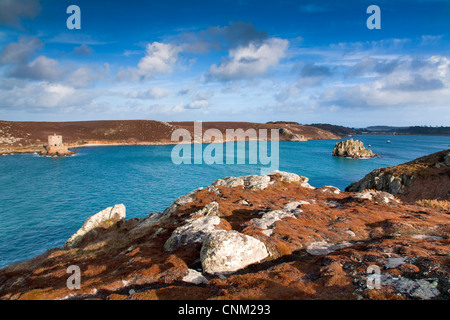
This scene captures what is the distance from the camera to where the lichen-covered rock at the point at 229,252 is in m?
9.67

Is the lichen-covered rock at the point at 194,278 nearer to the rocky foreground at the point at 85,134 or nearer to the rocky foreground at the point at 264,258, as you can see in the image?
the rocky foreground at the point at 264,258

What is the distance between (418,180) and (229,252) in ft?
128

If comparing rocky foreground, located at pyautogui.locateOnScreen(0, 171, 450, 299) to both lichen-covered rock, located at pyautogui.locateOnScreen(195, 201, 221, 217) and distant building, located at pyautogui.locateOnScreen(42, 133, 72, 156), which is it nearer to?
lichen-covered rock, located at pyautogui.locateOnScreen(195, 201, 221, 217)

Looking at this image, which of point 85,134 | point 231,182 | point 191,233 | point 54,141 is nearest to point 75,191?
point 231,182

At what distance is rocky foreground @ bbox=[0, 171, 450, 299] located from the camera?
25.0 ft

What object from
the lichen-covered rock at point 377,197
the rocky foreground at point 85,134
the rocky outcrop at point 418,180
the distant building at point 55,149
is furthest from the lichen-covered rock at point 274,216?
the rocky foreground at point 85,134

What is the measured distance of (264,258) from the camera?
34.7 ft

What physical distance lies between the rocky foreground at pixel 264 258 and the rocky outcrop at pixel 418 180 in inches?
819

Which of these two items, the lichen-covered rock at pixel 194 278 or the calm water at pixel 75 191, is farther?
the calm water at pixel 75 191

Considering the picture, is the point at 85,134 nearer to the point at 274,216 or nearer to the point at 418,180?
the point at 418,180

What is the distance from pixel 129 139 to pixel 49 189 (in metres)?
113

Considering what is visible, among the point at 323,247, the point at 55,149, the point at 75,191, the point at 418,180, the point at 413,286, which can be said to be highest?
the point at 55,149
